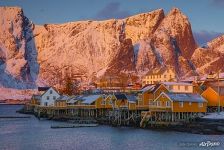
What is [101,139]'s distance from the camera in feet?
210

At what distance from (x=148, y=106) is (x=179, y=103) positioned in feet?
36.4

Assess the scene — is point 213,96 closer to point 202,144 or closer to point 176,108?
point 176,108

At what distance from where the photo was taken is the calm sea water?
56344 millimetres

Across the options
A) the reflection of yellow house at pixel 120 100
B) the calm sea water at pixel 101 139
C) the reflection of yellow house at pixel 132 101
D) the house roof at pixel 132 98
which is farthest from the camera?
the reflection of yellow house at pixel 120 100

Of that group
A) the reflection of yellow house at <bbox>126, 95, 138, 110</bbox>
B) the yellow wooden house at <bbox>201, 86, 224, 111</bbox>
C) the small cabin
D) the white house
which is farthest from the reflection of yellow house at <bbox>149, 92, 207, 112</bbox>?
the white house

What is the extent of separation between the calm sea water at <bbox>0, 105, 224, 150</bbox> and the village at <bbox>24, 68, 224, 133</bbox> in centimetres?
513

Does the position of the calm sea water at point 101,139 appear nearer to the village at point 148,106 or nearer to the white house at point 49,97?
the village at point 148,106

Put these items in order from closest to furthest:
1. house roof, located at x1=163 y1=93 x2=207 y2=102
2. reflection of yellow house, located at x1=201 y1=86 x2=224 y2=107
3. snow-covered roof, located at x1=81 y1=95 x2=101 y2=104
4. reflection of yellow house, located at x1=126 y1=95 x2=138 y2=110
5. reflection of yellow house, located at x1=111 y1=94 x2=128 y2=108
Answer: house roof, located at x1=163 y1=93 x2=207 y2=102
reflection of yellow house, located at x1=201 y1=86 x2=224 y2=107
reflection of yellow house, located at x1=126 y1=95 x2=138 y2=110
reflection of yellow house, located at x1=111 y1=94 x2=128 y2=108
snow-covered roof, located at x1=81 y1=95 x2=101 y2=104

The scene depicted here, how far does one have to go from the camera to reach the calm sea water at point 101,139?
A: 56344 mm

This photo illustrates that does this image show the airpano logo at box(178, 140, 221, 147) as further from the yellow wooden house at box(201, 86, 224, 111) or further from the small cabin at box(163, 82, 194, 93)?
the small cabin at box(163, 82, 194, 93)

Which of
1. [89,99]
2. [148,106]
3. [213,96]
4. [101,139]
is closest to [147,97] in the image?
[148,106]

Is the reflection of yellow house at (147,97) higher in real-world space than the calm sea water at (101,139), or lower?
higher

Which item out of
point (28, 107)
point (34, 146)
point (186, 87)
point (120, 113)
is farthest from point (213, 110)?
point (28, 107)

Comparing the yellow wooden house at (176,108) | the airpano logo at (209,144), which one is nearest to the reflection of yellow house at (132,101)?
the yellow wooden house at (176,108)
